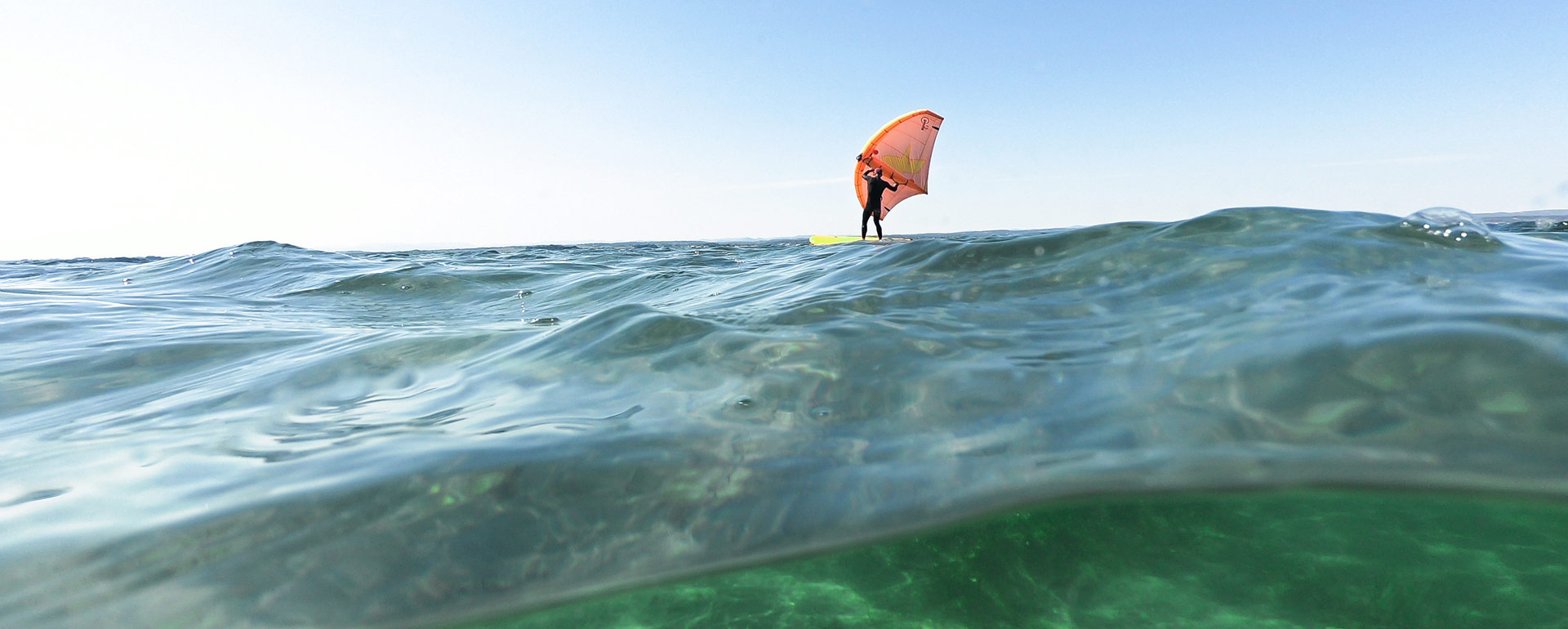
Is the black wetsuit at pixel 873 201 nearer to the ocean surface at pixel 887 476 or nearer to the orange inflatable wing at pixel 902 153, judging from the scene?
the orange inflatable wing at pixel 902 153

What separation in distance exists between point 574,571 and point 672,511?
321 millimetres

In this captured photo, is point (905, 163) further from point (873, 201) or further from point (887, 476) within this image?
point (887, 476)

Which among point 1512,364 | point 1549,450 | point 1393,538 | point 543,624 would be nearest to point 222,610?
point 543,624

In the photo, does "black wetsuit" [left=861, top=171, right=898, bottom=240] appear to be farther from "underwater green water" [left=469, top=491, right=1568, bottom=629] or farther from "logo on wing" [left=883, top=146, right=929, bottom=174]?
"underwater green water" [left=469, top=491, right=1568, bottom=629]

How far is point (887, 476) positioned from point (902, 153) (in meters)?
25.6

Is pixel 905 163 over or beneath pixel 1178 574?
over

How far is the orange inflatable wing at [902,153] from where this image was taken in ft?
83.2

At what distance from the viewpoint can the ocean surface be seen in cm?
164

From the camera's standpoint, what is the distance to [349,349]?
4336 mm

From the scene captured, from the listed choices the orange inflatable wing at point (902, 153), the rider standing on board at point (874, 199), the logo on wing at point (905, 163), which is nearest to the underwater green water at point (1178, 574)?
the rider standing on board at point (874, 199)

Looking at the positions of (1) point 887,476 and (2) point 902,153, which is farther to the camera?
(2) point 902,153

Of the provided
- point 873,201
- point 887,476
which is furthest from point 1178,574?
point 873,201

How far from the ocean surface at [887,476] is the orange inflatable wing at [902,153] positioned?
22.4m

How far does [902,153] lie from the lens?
26.3m
